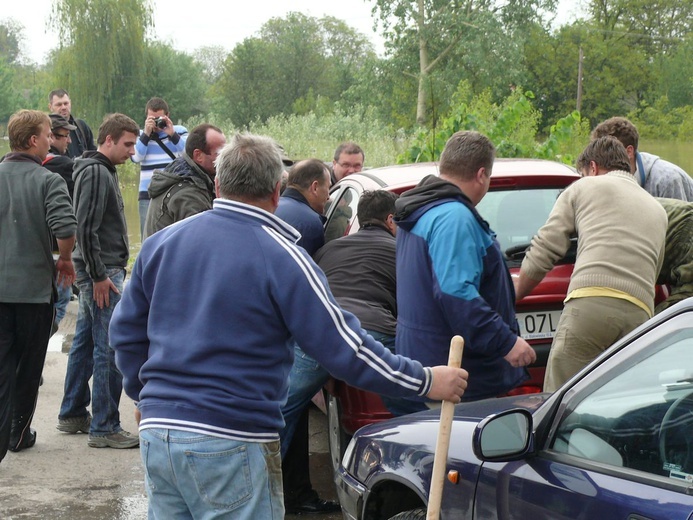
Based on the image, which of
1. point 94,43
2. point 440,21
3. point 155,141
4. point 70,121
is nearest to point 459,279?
point 155,141

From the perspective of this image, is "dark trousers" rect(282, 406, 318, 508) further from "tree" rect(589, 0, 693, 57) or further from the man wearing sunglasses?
"tree" rect(589, 0, 693, 57)

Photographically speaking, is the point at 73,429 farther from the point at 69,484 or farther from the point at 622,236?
the point at 622,236

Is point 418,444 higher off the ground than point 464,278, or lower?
lower

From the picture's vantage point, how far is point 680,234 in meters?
5.09

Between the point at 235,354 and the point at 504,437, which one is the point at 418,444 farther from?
the point at 235,354

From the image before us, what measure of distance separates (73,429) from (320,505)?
2.25 meters

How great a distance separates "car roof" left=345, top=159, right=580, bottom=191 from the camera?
5.57m

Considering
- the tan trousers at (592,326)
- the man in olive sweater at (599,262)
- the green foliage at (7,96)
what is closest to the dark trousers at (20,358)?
the man in olive sweater at (599,262)

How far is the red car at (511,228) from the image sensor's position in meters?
5.08

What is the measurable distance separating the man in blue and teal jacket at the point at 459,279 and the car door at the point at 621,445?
4.45 ft

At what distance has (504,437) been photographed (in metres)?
2.84

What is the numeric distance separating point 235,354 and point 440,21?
2247 inches

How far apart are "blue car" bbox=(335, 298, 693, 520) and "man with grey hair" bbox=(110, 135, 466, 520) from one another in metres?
0.32

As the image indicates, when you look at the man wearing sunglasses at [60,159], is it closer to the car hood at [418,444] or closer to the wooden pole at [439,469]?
the car hood at [418,444]
